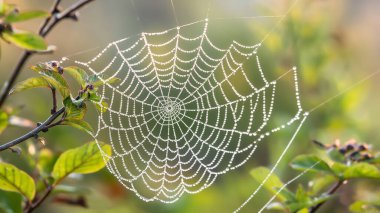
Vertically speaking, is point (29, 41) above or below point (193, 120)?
above

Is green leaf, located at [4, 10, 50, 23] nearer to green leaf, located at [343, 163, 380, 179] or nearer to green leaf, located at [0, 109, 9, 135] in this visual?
Result: green leaf, located at [0, 109, 9, 135]

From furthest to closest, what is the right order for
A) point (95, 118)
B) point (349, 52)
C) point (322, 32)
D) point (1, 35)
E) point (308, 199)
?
point (95, 118) < point (349, 52) < point (322, 32) < point (308, 199) < point (1, 35)

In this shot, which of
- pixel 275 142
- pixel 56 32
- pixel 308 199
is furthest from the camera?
pixel 56 32

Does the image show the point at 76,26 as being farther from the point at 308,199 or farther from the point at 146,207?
the point at 308,199

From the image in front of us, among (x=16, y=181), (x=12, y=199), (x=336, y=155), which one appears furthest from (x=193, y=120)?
(x=16, y=181)

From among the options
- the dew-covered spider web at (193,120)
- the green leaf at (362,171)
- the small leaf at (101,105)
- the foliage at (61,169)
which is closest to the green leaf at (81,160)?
the foliage at (61,169)

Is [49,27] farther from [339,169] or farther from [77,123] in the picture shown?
[339,169]

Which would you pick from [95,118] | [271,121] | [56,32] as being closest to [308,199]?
[271,121]
